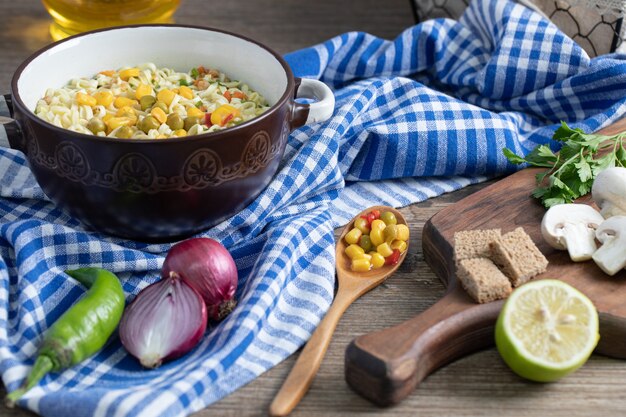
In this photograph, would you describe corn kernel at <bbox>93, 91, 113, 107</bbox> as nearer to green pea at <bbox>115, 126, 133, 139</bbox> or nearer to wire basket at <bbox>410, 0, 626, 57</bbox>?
green pea at <bbox>115, 126, 133, 139</bbox>

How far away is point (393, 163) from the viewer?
231 cm

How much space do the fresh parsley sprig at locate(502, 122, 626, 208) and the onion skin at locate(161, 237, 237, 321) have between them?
2.69ft

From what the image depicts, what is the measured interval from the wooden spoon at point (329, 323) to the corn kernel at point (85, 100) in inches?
26.7

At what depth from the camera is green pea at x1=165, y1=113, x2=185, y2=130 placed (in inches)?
77.4

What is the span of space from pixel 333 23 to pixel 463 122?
3.73 feet

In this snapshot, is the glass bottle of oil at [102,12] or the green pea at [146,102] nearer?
the green pea at [146,102]

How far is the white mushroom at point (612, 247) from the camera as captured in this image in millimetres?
1809

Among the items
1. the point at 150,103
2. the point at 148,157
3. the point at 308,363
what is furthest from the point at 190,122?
the point at 308,363

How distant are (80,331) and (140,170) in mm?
364

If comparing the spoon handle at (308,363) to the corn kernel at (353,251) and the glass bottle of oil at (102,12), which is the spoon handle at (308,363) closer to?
the corn kernel at (353,251)

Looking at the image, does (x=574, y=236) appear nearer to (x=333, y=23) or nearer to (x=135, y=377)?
(x=135, y=377)

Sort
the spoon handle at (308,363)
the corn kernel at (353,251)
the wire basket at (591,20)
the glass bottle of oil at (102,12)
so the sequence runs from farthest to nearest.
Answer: the glass bottle of oil at (102,12)
the wire basket at (591,20)
the corn kernel at (353,251)
the spoon handle at (308,363)

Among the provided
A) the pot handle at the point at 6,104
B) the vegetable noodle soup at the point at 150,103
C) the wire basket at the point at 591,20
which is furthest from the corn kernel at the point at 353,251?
the wire basket at the point at 591,20

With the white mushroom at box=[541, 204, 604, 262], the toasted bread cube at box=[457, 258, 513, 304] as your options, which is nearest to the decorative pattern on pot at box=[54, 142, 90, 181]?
the toasted bread cube at box=[457, 258, 513, 304]
